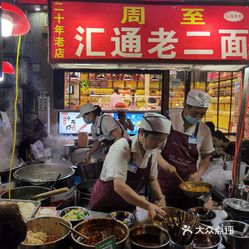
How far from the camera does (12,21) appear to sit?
2.36m

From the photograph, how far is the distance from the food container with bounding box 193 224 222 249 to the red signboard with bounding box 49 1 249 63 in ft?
5.19

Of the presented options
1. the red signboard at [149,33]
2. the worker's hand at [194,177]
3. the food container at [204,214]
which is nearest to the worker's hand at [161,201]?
the food container at [204,214]

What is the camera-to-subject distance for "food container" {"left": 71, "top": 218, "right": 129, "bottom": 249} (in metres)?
1.83

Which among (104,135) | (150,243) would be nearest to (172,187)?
(150,243)

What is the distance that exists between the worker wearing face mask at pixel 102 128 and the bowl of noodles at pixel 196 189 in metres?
2.46

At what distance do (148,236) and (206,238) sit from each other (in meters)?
0.43

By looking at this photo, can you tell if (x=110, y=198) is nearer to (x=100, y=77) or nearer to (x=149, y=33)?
(x=149, y=33)

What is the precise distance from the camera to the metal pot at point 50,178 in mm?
2969

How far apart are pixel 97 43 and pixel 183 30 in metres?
0.85

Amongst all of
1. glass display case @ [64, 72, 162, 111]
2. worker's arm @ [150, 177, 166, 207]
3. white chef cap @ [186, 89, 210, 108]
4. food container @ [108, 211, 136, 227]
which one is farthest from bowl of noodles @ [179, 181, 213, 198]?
glass display case @ [64, 72, 162, 111]

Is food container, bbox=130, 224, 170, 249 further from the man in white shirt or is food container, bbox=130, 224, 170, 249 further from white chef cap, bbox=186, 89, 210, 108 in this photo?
the man in white shirt

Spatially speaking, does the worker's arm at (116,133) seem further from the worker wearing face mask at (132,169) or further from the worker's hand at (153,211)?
the worker's hand at (153,211)

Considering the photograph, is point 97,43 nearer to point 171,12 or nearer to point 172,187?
point 171,12

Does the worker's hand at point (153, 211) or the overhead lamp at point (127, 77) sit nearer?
the worker's hand at point (153, 211)
